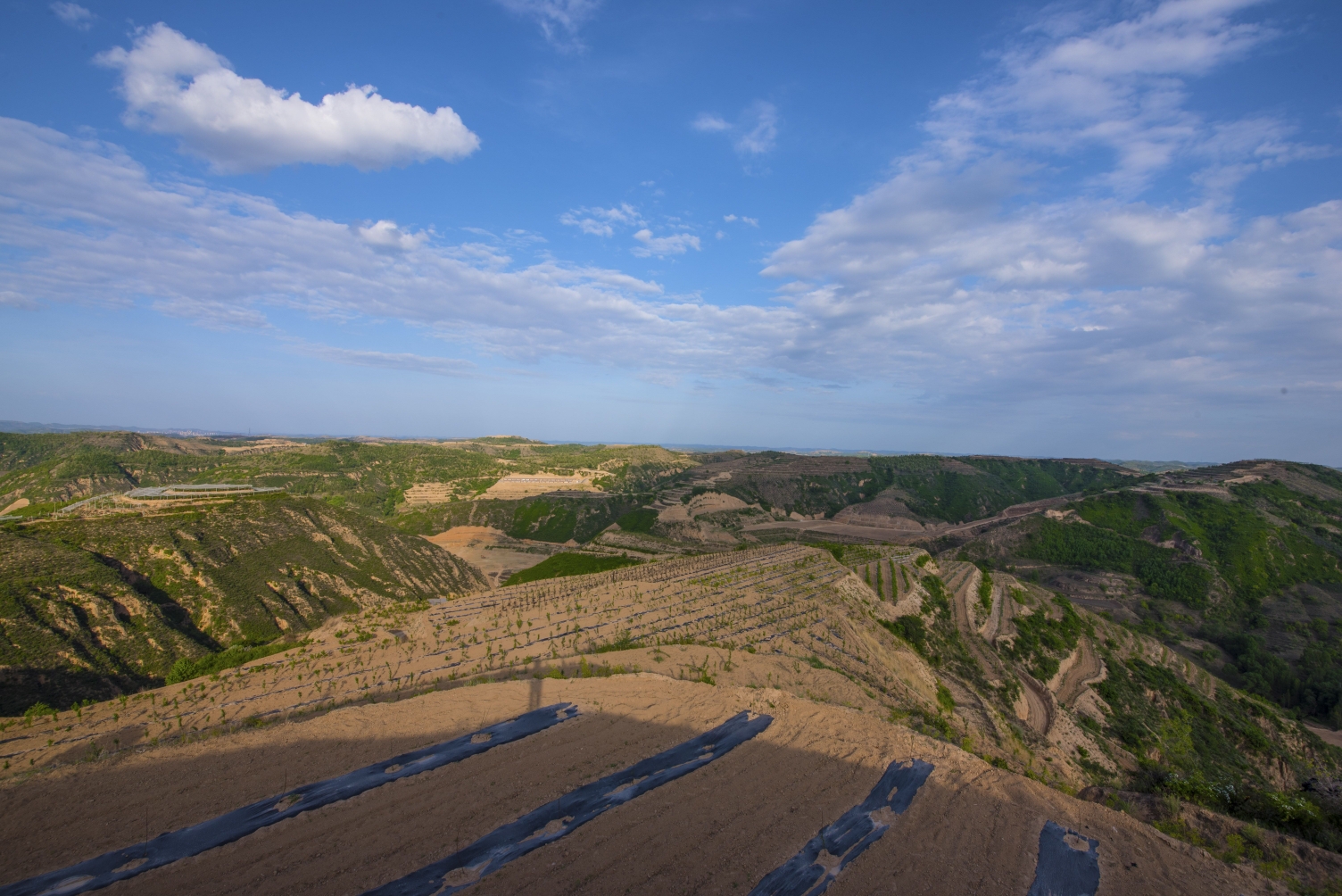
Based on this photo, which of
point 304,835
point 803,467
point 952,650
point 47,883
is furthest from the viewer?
point 803,467

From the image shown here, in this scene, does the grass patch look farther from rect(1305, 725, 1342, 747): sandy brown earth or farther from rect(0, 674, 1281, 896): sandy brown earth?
rect(1305, 725, 1342, 747): sandy brown earth

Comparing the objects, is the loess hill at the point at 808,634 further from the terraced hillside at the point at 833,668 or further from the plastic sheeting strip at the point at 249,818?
the plastic sheeting strip at the point at 249,818

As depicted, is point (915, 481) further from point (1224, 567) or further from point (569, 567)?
point (569, 567)

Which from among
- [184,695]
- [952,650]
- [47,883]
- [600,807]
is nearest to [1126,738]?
[952,650]

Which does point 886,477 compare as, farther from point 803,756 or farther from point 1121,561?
point 803,756

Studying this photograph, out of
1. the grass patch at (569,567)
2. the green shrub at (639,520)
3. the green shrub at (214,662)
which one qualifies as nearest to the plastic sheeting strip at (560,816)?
the green shrub at (214,662)

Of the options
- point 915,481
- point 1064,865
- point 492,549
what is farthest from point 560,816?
point 915,481
